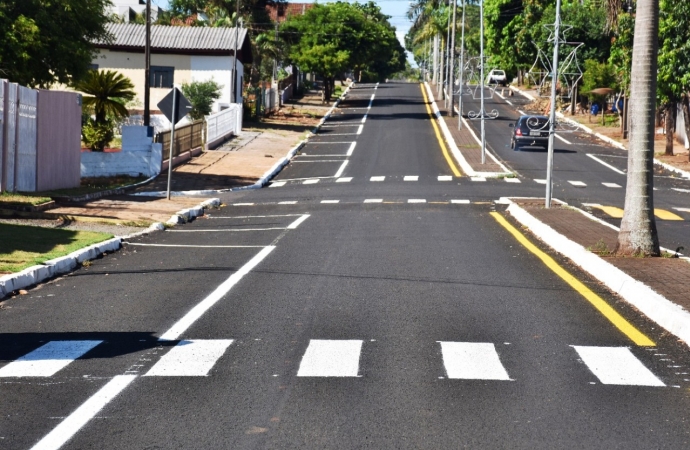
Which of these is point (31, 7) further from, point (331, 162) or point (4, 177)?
point (331, 162)

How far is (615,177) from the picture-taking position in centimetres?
4253

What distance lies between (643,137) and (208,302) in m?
7.14

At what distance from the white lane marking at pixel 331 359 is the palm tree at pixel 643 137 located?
7137 millimetres

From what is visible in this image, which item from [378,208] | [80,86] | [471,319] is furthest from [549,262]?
[80,86]

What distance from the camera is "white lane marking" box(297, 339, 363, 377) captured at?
7.92m

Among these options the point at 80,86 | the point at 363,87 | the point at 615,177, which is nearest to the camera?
the point at 80,86

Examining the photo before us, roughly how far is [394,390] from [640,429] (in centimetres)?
177

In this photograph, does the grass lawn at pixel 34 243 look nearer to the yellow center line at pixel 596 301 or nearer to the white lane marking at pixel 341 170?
the yellow center line at pixel 596 301

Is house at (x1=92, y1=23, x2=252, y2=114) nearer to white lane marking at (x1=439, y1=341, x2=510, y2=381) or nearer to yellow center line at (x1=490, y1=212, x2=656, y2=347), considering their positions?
yellow center line at (x1=490, y1=212, x2=656, y2=347)

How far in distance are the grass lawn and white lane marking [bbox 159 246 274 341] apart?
261 centimetres

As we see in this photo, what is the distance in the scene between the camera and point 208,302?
11.4 m

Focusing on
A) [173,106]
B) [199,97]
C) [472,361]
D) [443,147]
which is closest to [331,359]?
[472,361]

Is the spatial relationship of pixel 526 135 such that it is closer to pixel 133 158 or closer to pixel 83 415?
pixel 133 158

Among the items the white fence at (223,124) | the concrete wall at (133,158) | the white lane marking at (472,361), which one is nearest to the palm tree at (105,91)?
the concrete wall at (133,158)
